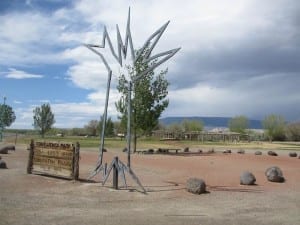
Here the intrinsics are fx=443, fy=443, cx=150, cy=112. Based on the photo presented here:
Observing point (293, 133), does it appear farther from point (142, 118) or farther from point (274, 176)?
point (274, 176)

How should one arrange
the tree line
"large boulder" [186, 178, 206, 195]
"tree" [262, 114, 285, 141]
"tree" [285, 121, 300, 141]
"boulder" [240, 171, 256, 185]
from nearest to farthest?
"large boulder" [186, 178, 206, 195]
"boulder" [240, 171, 256, 185]
the tree line
"tree" [262, 114, 285, 141]
"tree" [285, 121, 300, 141]

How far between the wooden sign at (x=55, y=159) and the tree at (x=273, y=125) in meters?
87.6

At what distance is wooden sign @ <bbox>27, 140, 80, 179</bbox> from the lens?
46.8ft

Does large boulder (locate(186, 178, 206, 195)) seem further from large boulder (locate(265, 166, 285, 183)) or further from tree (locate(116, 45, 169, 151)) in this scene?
tree (locate(116, 45, 169, 151))

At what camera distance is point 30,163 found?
1593cm

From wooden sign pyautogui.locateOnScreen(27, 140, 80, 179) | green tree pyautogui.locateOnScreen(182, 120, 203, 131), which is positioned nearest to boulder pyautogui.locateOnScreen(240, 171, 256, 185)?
wooden sign pyautogui.locateOnScreen(27, 140, 80, 179)

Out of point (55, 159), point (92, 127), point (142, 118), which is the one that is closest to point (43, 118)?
point (92, 127)

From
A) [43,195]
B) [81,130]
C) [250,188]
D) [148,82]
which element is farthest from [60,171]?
[81,130]

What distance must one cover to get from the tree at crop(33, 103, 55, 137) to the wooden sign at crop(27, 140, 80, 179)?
62.9m

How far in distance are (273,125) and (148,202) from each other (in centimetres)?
9260

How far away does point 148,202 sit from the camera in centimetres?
1089

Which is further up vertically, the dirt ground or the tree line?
the tree line

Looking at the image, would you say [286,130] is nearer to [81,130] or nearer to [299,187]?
[81,130]

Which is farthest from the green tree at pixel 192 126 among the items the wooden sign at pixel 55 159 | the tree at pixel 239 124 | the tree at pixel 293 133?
the wooden sign at pixel 55 159
